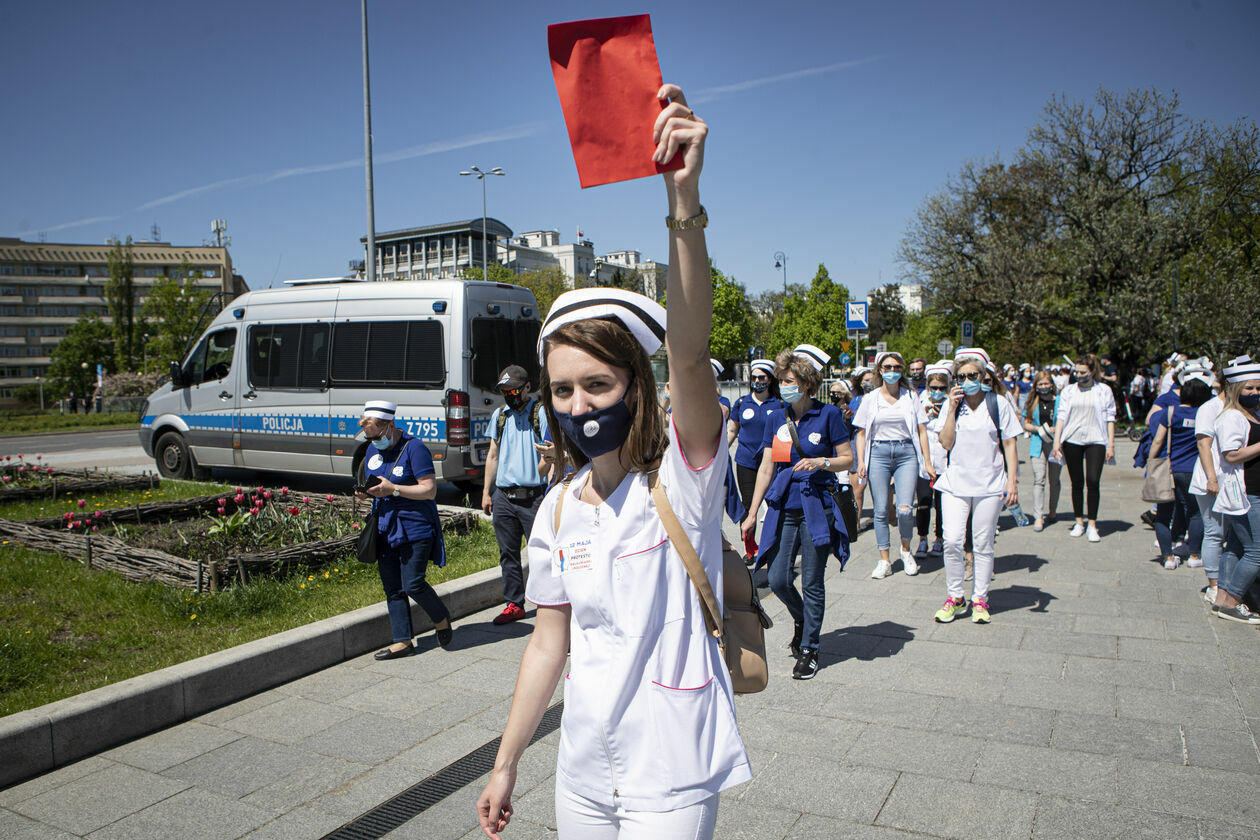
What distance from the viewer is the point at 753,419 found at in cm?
785

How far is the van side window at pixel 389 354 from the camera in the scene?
38.0ft

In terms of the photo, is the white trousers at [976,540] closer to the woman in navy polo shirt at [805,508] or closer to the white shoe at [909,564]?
the woman in navy polo shirt at [805,508]

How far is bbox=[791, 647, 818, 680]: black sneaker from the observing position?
536 centimetres

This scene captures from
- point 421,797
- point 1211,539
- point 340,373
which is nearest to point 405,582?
point 421,797

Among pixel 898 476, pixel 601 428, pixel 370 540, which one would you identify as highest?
pixel 601 428

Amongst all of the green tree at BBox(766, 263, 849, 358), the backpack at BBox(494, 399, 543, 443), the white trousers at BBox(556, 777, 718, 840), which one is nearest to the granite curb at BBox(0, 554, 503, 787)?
the backpack at BBox(494, 399, 543, 443)

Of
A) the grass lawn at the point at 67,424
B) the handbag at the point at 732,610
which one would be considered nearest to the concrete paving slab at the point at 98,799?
the handbag at the point at 732,610

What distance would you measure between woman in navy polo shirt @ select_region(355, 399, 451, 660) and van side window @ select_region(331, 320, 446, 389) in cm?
572

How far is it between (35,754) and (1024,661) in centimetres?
553

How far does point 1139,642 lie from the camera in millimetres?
5898

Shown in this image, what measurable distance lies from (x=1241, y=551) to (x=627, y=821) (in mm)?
6235

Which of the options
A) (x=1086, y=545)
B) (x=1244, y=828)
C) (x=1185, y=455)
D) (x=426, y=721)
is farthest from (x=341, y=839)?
(x=1086, y=545)

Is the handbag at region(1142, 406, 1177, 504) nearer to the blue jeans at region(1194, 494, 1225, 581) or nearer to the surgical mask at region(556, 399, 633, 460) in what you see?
the blue jeans at region(1194, 494, 1225, 581)

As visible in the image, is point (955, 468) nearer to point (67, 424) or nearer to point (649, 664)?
point (649, 664)
